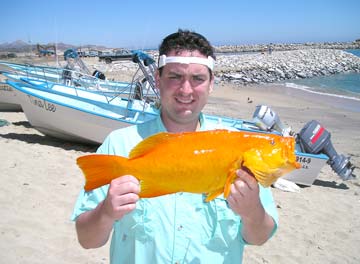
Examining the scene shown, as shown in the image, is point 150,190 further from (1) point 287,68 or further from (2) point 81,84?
(1) point 287,68

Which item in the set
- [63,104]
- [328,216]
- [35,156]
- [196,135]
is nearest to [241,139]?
[196,135]

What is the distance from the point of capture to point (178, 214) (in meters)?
1.91

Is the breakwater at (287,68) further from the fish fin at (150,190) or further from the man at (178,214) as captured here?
the fish fin at (150,190)

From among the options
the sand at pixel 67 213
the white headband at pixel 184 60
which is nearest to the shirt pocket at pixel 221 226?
the white headband at pixel 184 60

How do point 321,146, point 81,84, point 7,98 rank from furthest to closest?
point 81,84, point 7,98, point 321,146

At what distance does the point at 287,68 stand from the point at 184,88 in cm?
3876

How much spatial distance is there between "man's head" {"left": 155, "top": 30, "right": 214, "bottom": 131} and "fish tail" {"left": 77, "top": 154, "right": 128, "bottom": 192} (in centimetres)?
59

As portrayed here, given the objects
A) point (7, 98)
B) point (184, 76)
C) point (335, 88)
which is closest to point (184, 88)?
point (184, 76)

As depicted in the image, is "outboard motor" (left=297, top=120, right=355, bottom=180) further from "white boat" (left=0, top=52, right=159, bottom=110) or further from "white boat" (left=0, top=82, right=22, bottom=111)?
"white boat" (left=0, top=82, right=22, bottom=111)

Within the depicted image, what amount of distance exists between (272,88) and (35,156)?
22.9 metres

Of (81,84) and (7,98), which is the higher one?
(81,84)

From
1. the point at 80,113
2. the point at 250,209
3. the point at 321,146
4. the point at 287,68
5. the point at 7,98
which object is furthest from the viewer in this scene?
the point at 287,68

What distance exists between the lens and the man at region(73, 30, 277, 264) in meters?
1.86

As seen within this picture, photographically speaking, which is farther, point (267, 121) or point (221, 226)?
point (267, 121)
